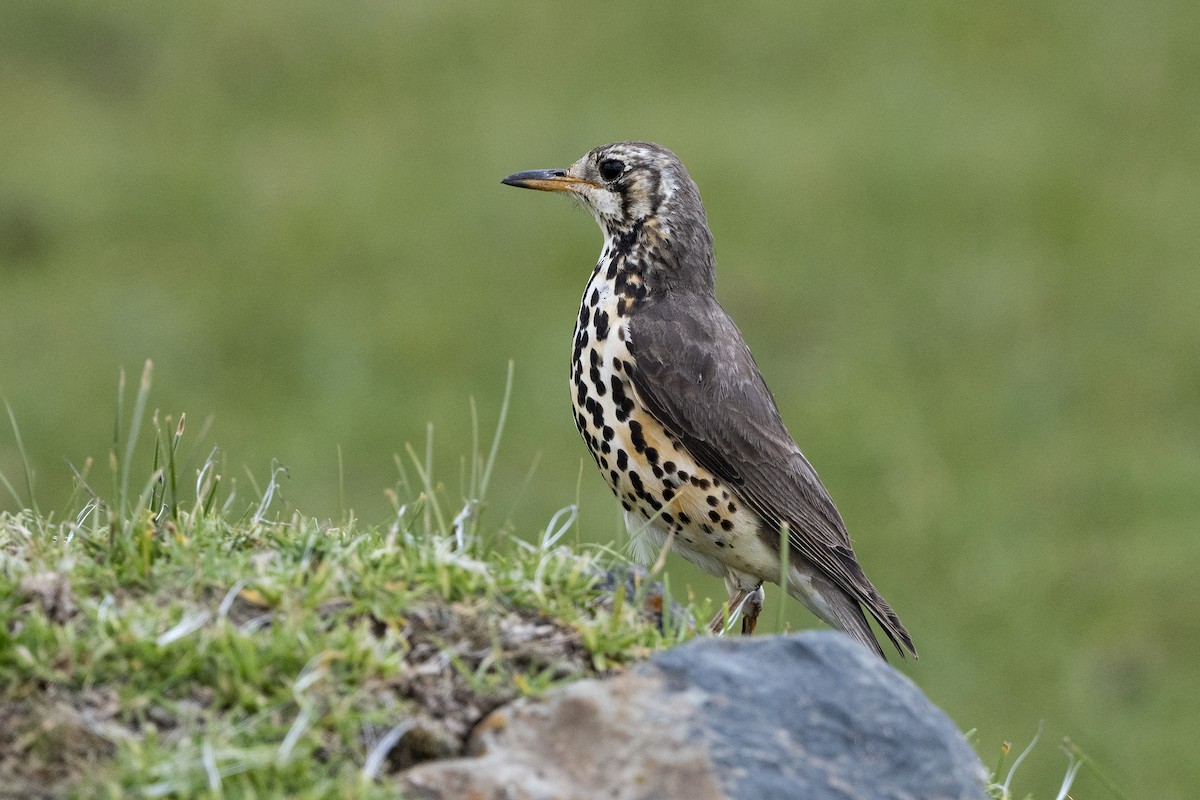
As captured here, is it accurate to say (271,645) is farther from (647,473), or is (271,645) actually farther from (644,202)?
(644,202)

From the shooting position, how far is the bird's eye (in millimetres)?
7172

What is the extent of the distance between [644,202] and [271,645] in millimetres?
3503

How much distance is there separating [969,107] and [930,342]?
3.90m

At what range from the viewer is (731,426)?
663 cm

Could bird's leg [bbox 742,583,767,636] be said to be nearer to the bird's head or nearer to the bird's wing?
the bird's wing

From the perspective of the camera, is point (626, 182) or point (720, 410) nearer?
point (720, 410)

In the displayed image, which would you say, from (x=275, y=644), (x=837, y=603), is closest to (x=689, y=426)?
(x=837, y=603)

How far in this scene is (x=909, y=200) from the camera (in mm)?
16266

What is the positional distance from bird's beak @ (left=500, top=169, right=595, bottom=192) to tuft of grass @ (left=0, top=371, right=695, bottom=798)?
8.90 feet

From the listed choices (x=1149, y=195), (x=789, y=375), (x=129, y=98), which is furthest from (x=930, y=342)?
(x=129, y=98)

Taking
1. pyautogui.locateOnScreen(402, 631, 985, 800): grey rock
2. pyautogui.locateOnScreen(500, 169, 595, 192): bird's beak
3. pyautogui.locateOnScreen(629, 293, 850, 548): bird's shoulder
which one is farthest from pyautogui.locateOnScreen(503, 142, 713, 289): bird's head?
pyautogui.locateOnScreen(402, 631, 985, 800): grey rock

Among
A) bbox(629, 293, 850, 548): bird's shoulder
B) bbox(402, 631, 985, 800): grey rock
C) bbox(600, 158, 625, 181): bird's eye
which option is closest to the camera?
bbox(402, 631, 985, 800): grey rock

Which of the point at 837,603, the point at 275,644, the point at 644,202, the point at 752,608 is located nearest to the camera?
the point at 275,644

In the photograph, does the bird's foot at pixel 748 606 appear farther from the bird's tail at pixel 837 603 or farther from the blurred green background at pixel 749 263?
the blurred green background at pixel 749 263
